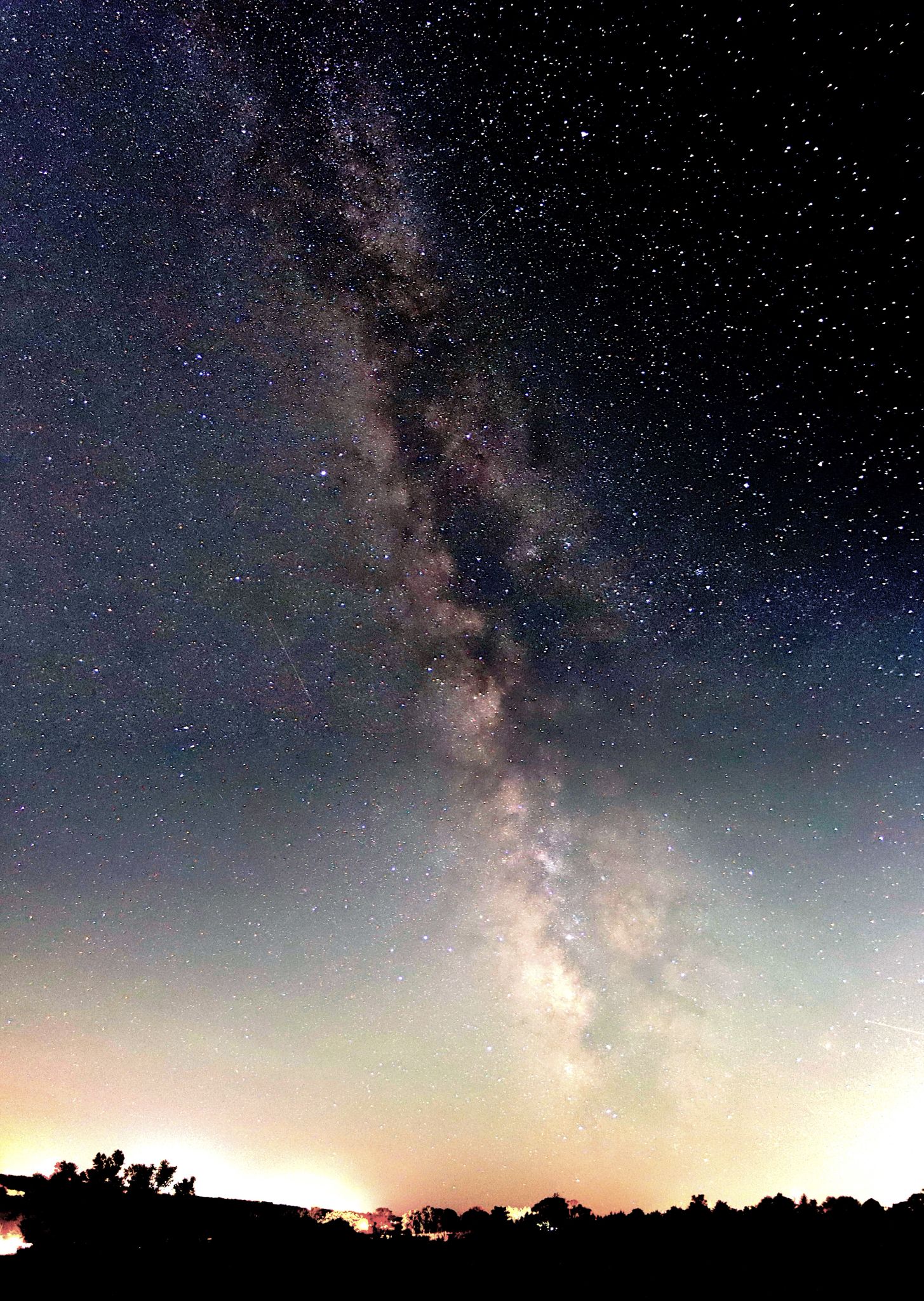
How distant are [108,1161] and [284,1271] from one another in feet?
27.5

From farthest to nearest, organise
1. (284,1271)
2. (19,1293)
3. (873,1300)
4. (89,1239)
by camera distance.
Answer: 1. (89,1239)
2. (284,1271)
3. (19,1293)
4. (873,1300)

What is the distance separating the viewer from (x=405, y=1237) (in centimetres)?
1066

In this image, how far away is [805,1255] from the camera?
723 centimetres

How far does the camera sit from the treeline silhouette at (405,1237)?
7477 mm

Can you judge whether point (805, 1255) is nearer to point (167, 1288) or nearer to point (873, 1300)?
point (873, 1300)

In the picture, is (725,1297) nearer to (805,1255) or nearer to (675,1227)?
(805,1255)

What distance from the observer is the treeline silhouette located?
7.48m

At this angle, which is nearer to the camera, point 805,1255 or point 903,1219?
point 805,1255

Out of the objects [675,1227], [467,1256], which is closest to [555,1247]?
[467,1256]

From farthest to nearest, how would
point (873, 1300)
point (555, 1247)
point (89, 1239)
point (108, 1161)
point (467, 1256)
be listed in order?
point (108, 1161) < point (89, 1239) < point (555, 1247) < point (467, 1256) < point (873, 1300)

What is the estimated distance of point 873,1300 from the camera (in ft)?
19.3

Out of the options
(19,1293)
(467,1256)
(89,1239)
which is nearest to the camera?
(19,1293)

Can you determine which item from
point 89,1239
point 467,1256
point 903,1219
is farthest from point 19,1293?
point 903,1219

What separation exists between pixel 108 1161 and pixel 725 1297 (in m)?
12.1
